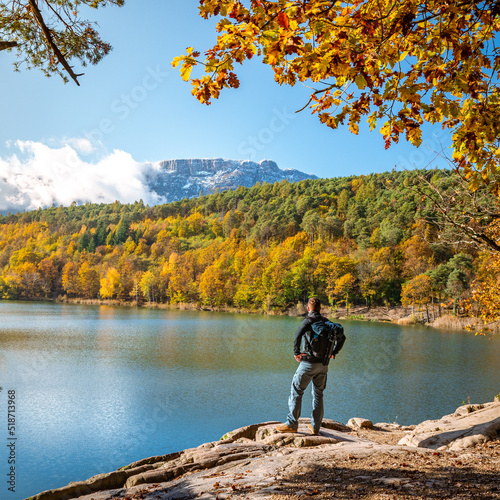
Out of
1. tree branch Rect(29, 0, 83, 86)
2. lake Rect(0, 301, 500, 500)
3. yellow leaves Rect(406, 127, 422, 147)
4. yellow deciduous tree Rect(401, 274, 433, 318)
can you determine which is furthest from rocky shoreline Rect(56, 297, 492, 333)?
tree branch Rect(29, 0, 83, 86)

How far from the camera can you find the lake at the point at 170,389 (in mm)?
9477

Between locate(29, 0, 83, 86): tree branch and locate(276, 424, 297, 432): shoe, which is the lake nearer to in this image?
locate(276, 424, 297, 432): shoe

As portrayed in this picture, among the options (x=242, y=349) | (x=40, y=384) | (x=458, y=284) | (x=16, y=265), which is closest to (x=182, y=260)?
(x=16, y=265)

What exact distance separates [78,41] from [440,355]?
23.8 m

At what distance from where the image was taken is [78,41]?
523cm

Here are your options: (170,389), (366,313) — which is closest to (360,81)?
(170,389)

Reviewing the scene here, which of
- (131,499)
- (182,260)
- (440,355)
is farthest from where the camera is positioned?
(182,260)

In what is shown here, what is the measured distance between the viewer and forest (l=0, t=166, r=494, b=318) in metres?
→ 58.4

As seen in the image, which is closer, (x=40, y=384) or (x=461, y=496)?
(x=461, y=496)

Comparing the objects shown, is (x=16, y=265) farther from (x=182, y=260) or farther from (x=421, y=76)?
(x=421, y=76)

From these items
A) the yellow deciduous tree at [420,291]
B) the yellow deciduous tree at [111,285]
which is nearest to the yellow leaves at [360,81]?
the yellow deciduous tree at [420,291]

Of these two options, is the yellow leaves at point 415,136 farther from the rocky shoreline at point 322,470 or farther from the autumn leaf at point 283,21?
the rocky shoreline at point 322,470

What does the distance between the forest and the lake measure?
20.9m

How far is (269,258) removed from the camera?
72125 millimetres
